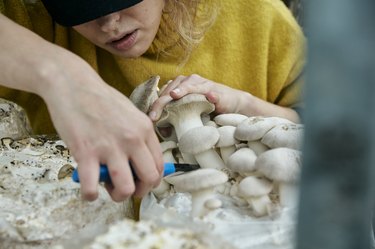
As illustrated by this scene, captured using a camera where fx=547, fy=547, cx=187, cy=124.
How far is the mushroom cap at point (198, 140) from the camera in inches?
37.6

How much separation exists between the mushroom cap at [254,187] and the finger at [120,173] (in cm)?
19

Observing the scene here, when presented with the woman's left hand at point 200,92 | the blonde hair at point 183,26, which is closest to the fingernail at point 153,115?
the woman's left hand at point 200,92

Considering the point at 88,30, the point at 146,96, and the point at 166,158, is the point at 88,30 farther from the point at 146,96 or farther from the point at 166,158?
the point at 166,158

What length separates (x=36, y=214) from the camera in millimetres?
923

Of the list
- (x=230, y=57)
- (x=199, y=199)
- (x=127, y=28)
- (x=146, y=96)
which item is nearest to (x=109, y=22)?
(x=127, y=28)

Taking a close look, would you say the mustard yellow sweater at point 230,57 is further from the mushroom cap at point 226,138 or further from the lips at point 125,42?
the mushroom cap at point 226,138

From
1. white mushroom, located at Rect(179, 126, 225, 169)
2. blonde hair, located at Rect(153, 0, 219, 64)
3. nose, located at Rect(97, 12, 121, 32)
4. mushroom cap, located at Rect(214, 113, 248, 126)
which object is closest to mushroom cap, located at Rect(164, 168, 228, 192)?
white mushroom, located at Rect(179, 126, 225, 169)

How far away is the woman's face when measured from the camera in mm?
1187

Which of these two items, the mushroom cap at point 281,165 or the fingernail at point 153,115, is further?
the fingernail at point 153,115

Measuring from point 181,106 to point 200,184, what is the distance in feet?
0.85

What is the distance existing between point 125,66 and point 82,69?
2.53 feet

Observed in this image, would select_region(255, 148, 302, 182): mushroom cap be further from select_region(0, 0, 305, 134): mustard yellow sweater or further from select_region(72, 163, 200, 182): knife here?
select_region(0, 0, 305, 134): mustard yellow sweater

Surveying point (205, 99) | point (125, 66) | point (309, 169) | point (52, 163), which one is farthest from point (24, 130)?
point (309, 169)

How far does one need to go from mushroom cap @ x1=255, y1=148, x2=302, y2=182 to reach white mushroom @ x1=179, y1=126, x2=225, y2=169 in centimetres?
13
